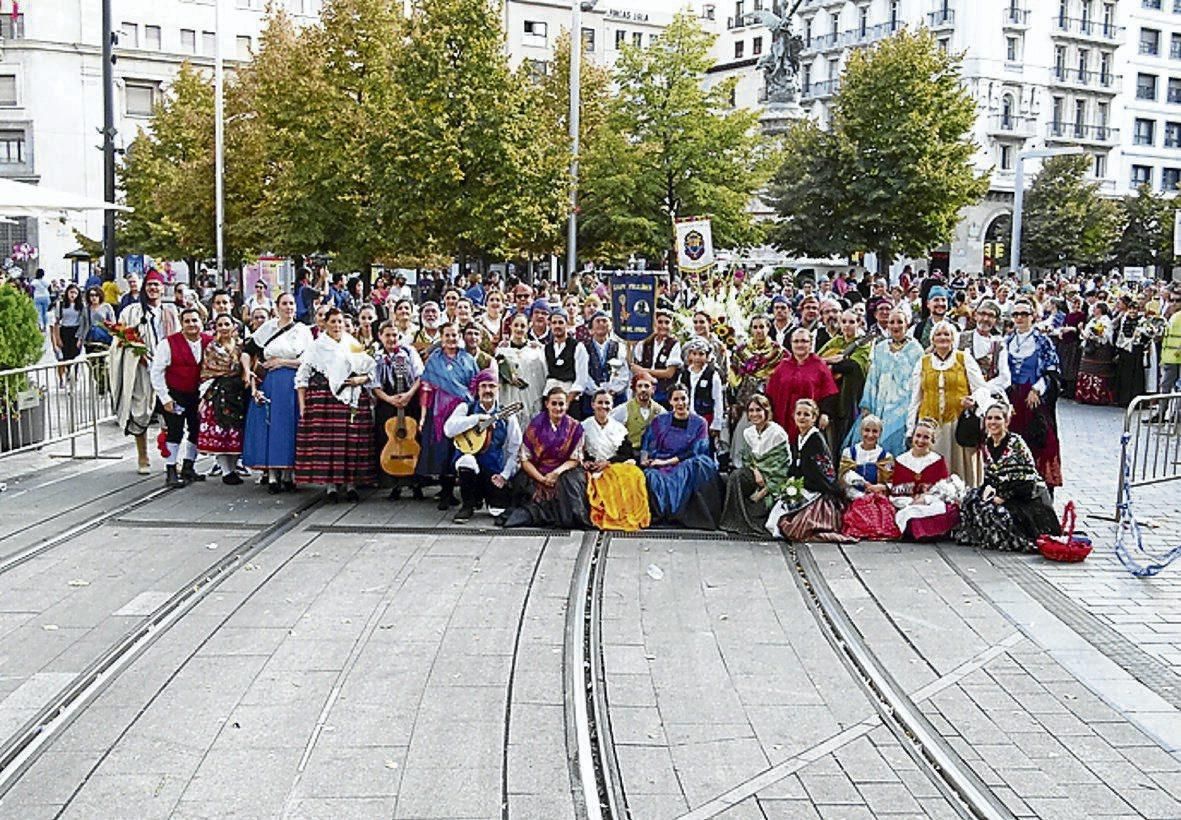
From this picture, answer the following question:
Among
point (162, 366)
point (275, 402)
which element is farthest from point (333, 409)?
point (162, 366)

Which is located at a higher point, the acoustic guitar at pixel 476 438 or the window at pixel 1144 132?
the window at pixel 1144 132

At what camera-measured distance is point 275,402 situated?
1230cm

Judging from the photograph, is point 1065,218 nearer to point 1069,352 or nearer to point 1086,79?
point 1086,79

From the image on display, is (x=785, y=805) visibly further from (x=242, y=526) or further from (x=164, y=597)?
(x=242, y=526)

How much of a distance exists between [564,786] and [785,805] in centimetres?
97

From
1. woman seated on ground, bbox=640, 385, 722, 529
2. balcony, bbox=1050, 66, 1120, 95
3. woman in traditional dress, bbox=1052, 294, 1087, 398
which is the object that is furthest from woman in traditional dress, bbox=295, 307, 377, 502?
balcony, bbox=1050, 66, 1120, 95

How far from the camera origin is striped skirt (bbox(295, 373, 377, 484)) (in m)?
12.1

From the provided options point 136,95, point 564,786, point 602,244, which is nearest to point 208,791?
point 564,786

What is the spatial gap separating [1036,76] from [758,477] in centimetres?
6430

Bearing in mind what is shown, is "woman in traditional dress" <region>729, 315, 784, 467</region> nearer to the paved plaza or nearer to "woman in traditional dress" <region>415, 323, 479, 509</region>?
the paved plaza

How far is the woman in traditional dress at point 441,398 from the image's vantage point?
12062 millimetres

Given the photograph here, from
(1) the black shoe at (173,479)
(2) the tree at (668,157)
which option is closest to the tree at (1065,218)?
(2) the tree at (668,157)

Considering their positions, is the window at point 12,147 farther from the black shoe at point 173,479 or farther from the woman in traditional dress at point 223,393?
the woman in traditional dress at point 223,393

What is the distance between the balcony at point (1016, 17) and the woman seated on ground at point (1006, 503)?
61.7 metres
